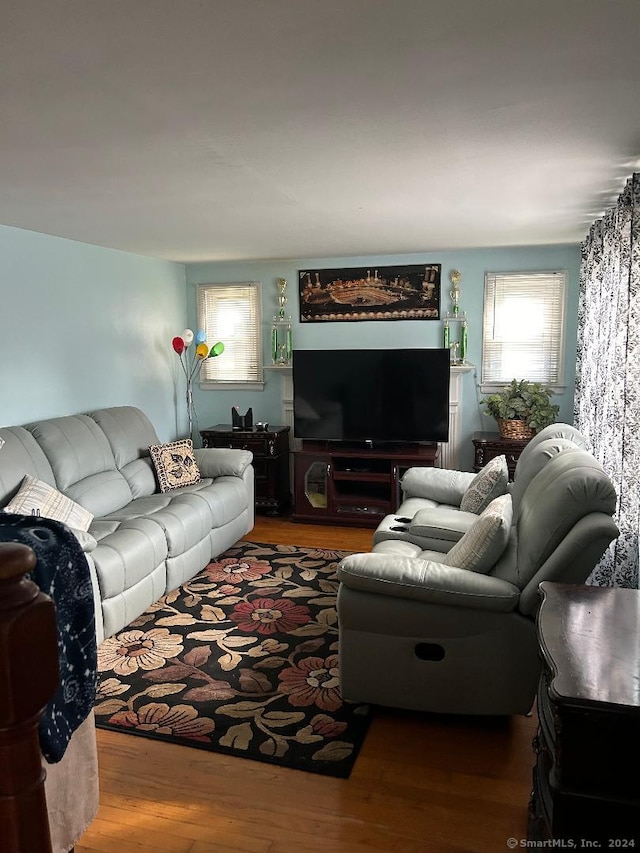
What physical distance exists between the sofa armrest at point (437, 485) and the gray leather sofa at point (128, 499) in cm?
139

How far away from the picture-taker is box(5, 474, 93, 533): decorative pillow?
3.53 meters

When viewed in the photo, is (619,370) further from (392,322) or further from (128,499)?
(128,499)

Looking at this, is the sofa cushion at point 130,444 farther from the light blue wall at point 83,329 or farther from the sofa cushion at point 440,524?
the sofa cushion at point 440,524

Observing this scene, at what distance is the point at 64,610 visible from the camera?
1441 mm

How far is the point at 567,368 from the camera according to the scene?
5.53m

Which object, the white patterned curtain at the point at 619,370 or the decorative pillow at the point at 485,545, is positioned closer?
the decorative pillow at the point at 485,545

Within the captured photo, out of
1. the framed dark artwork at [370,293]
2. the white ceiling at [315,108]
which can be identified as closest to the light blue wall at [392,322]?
the framed dark artwork at [370,293]

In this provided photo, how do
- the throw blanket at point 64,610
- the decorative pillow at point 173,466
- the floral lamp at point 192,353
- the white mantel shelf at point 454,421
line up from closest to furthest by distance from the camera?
the throw blanket at point 64,610 < the decorative pillow at point 173,466 < the white mantel shelf at point 454,421 < the floral lamp at point 192,353

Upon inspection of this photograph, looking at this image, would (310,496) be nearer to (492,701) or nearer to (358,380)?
(358,380)

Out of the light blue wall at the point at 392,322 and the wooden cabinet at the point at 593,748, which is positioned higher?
the light blue wall at the point at 392,322

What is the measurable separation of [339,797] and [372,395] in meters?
3.78

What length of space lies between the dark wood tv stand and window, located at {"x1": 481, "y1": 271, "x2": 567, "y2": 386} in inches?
38.7

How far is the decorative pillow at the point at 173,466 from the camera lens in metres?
4.95

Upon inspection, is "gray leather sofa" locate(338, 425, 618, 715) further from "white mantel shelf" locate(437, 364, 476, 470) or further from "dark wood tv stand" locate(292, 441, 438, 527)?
"white mantel shelf" locate(437, 364, 476, 470)
